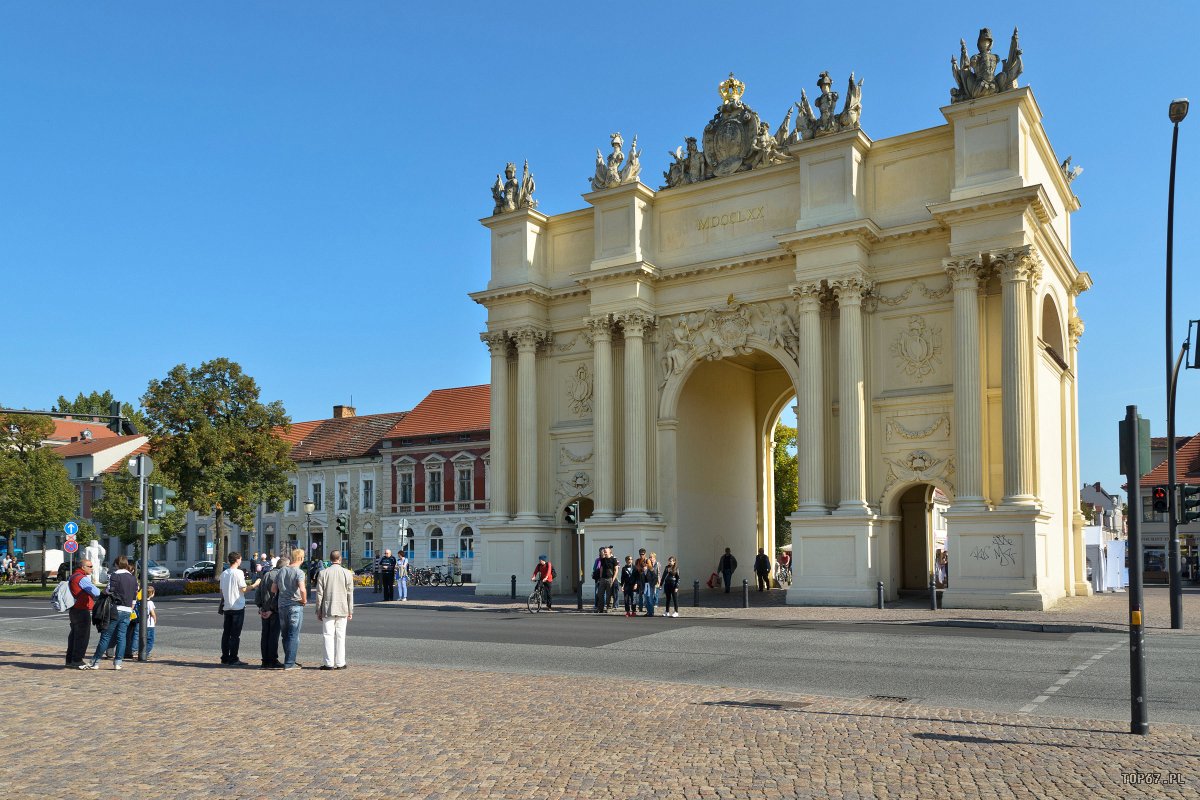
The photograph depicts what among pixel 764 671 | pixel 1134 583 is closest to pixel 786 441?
pixel 764 671

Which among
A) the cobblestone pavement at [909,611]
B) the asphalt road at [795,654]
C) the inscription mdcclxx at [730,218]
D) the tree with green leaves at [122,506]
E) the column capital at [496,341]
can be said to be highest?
the inscription mdcclxx at [730,218]

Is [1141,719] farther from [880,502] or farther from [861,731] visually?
[880,502]

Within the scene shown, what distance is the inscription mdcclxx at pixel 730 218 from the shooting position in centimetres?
3350

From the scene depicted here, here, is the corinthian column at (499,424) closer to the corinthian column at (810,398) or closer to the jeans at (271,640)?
the corinthian column at (810,398)

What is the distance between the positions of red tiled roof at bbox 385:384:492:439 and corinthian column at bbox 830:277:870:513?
3875 centimetres

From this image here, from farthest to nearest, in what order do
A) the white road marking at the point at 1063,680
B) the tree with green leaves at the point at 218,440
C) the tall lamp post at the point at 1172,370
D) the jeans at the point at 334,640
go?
the tree with green leaves at the point at 218,440, the tall lamp post at the point at 1172,370, the jeans at the point at 334,640, the white road marking at the point at 1063,680

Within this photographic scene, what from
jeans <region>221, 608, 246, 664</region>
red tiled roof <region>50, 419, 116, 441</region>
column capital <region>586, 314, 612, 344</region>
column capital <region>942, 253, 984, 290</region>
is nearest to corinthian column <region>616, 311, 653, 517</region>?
column capital <region>586, 314, 612, 344</region>

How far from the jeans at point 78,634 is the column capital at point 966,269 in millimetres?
21863

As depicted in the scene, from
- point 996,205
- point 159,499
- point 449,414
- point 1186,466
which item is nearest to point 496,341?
point 996,205

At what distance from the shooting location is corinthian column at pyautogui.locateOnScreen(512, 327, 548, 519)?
121 feet

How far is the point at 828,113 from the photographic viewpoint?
3138cm

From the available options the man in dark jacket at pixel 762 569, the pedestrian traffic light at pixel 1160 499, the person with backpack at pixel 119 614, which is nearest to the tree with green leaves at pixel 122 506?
the man in dark jacket at pixel 762 569

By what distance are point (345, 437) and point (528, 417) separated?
4210cm

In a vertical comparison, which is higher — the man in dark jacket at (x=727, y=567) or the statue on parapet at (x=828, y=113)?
the statue on parapet at (x=828, y=113)
